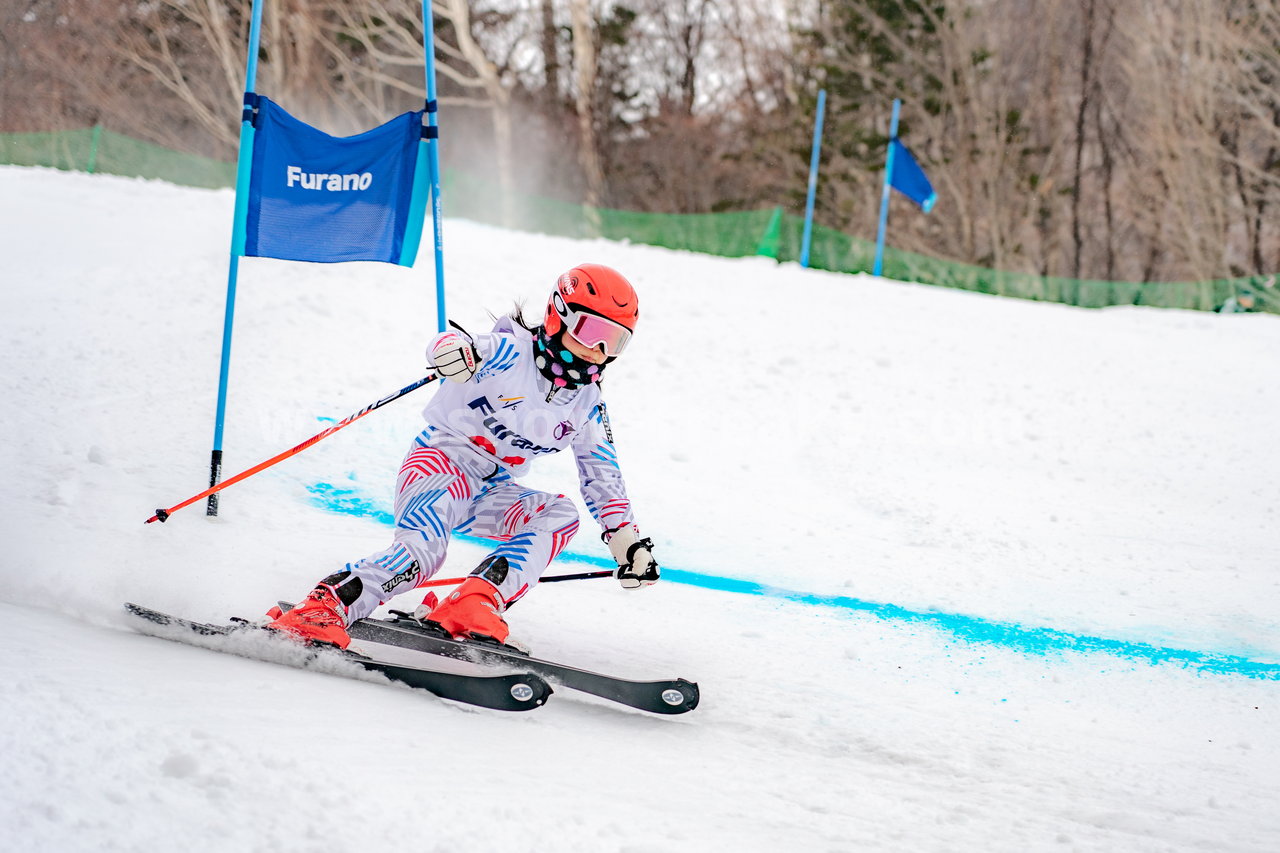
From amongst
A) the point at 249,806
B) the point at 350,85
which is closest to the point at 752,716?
the point at 249,806

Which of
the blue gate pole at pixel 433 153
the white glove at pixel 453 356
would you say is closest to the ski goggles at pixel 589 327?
the white glove at pixel 453 356

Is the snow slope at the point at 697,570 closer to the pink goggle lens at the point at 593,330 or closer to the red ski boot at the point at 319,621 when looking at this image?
the red ski boot at the point at 319,621

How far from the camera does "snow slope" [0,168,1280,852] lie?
2600mm

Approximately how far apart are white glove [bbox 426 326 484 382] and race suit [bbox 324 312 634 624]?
9 centimetres

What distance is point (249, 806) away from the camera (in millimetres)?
2248

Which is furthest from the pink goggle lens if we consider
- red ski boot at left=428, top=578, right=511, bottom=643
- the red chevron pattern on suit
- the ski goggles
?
red ski boot at left=428, top=578, right=511, bottom=643

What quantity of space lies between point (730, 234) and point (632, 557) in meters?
13.3

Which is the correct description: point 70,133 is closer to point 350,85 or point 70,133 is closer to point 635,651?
point 350,85

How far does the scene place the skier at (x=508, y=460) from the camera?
365cm

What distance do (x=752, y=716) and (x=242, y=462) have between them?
3950 mm

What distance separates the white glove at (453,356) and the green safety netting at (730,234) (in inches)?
490

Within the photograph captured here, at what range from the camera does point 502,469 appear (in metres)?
3.99

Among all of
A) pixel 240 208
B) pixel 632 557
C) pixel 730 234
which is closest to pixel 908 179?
pixel 730 234

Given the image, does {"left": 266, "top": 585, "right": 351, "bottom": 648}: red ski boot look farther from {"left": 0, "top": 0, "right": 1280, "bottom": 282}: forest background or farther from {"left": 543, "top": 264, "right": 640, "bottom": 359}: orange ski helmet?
{"left": 0, "top": 0, "right": 1280, "bottom": 282}: forest background
